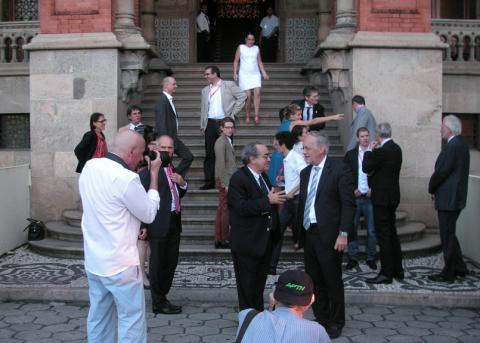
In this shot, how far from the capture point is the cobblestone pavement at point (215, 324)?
672 cm

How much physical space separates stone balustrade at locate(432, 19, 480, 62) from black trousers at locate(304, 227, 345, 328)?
8727mm

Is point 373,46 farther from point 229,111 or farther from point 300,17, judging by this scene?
point 300,17

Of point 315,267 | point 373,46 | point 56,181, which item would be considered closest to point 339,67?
point 373,46

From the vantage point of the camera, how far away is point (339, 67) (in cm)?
Answer: 1270

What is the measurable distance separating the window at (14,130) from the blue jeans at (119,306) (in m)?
10.3

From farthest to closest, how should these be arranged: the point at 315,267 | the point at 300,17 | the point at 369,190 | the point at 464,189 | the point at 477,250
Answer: the point at 300,17, the point at 477,250, the point at 369,190, the point at 464,189, the point at 315,267

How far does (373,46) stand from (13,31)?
7.36m

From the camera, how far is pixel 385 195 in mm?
8484

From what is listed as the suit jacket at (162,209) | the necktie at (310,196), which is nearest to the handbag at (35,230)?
the suit jacket at (162,209)

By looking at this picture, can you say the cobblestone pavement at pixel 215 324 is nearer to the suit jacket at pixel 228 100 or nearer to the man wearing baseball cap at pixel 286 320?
the man wearing baseball cap at pixel 286 320

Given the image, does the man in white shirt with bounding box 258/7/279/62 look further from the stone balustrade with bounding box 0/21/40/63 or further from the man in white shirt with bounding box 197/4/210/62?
the stone balustrade with bounding box 0/21/40/63

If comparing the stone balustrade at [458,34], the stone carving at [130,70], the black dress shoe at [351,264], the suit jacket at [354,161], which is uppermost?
the stone balustrade at [458,34]

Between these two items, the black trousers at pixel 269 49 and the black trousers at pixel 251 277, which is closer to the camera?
the black trousers at pixel 251 277

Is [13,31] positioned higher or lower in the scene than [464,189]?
higher
